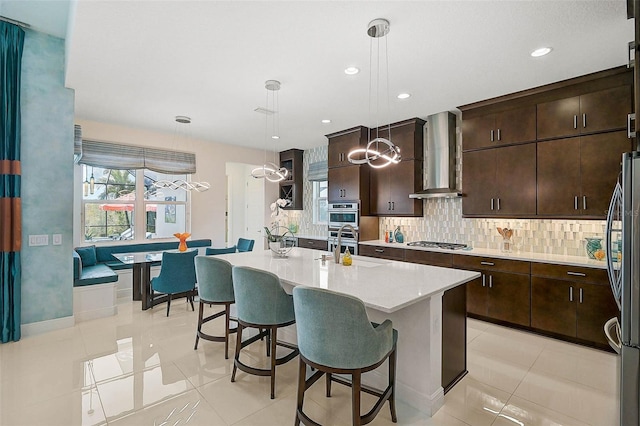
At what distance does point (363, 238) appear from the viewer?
5473 mm

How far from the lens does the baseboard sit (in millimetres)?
3514

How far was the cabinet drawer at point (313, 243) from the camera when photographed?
6168 mm

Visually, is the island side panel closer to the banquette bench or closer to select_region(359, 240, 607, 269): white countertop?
select_region(359, 240, 607, 269): white countertop

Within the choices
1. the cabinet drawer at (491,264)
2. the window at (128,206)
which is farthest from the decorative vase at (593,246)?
the window at (128,206)

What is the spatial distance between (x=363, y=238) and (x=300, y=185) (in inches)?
99.2

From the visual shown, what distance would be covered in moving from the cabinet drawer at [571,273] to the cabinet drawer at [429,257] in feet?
3.18

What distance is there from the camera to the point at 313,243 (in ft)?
21.0

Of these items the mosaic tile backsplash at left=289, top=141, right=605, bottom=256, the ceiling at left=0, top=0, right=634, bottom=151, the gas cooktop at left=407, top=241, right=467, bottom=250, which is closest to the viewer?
the ceiling at left=0, top=0, right=634, bottom=151

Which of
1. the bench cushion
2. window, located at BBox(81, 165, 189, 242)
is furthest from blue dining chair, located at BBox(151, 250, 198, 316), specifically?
window, located at BBox(81, 165, 189, 242)

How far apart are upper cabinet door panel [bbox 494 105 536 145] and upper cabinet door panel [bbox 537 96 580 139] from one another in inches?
2.9

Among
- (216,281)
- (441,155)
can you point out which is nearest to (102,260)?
(216,281)

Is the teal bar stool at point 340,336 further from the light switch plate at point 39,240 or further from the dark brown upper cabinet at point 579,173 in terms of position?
the light switch plate at point 39,240

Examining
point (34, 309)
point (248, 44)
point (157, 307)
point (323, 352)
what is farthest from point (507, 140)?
point (34, 309)

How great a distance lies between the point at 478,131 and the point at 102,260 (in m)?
6.14
